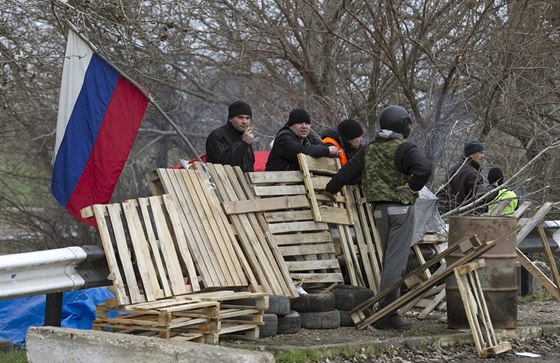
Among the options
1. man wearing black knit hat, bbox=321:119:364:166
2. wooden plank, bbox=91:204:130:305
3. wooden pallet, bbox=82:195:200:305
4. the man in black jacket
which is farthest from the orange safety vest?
wooden plank, bbox=91:204:130:305

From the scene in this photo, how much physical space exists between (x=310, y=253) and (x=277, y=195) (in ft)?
2.16

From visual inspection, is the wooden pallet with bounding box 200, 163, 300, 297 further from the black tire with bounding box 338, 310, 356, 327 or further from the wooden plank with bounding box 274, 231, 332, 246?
the black tire with bounding box 338, 310, 356, 327

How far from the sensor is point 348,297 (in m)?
9.16

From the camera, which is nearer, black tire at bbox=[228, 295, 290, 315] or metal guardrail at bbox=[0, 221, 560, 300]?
metal guardrail at bbox=[0, 221, 560, 300]

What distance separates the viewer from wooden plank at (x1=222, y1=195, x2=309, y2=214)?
30.4 ft

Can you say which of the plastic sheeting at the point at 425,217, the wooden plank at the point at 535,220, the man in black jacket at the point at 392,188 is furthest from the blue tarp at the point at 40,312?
the wooden plank at the point at 535,220

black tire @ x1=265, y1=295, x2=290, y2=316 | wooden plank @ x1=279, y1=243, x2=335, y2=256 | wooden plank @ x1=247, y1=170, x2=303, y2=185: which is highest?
wooden plank @ x1=247, y1=170, x2=303, y2=185

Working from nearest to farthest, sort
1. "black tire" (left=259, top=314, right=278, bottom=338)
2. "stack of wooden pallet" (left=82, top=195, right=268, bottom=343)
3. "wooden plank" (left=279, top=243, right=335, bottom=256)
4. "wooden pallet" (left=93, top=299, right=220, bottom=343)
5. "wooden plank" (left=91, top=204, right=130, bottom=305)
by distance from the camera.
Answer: "wooden pallet" (left=93, top=299, right=220, bottom=343), "stack of wooden pallet" (left=82, top=195, right=268, bottom=343), "wooden plank" (left=91, top=204, right=130, bottom=305), "black tire" (left=259, top=314, right=278, bottom=338), "wooden plank" (left=279, top=243, right=335, bottom=256)

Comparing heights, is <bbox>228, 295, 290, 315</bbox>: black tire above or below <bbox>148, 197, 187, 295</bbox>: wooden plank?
below

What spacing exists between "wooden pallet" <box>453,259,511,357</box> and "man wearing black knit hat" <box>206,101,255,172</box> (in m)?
2.68

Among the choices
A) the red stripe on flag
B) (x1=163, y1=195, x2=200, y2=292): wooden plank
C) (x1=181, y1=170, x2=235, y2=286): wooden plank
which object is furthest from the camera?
the red stripe on flag

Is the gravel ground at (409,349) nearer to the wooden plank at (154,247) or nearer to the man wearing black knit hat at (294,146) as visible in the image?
the wooden plank at (154,247)

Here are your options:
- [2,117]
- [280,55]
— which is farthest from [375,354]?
[2,117]

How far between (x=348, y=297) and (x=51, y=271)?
282 centimetres
